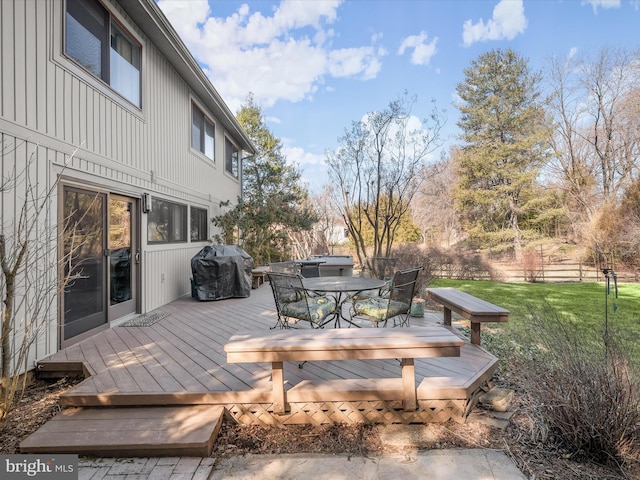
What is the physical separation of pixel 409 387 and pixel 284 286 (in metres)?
1.59

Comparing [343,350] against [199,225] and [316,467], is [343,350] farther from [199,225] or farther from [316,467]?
[199,225]

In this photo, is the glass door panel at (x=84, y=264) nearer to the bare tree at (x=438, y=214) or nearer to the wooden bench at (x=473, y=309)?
the wooden bench at (x=473, y=309)

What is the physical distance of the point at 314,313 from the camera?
3.35 metres

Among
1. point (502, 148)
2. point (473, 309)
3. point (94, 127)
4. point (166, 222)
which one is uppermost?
point (502, 148)

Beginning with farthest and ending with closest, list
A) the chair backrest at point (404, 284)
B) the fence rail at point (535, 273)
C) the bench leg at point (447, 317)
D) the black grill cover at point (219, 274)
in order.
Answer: the fence rail at point (535, 273) < the black grill cover at point (219, 274) < the bench leg at point (447, 317) < the chair backrest at point (404, 284)

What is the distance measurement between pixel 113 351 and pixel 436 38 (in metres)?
12.8

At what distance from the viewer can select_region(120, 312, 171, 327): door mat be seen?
14.7 feet

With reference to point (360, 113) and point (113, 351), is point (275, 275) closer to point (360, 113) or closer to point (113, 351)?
point (113, 351)

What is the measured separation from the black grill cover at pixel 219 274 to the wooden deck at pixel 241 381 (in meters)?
2.33

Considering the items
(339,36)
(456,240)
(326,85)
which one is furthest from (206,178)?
(456,240)

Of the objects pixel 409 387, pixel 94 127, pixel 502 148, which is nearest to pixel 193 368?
pixel 409 387

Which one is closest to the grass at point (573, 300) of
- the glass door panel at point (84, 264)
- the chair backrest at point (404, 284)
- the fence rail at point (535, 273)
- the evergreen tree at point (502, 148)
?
the fence rail at point (535, 273)

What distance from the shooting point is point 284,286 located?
133 inches

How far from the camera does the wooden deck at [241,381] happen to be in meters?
2.40
